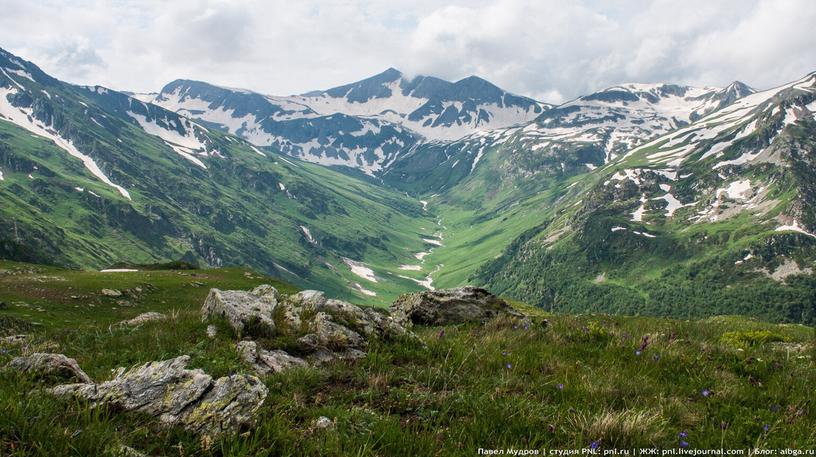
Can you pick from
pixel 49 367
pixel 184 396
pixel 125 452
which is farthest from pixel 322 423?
pixel 49 367

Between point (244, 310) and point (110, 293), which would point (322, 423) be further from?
point (110, 293)

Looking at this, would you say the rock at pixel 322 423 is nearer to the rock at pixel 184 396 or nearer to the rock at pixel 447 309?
the rock at pixel 184 396

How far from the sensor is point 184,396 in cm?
521

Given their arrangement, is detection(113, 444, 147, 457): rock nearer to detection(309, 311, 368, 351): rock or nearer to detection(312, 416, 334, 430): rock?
detection(312, 416, 334, 430): rock

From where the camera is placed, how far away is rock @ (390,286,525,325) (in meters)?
15.3

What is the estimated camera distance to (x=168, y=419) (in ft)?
15.9

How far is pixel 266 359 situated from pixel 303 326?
193cm

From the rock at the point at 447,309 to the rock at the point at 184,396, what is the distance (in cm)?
894

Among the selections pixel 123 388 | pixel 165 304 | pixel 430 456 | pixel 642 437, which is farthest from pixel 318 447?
pixel 165 304

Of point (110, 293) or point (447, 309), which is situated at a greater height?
point (447, 309)

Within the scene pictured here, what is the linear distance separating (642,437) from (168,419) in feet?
17.0

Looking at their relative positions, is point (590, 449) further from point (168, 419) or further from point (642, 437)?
point (168, 419)

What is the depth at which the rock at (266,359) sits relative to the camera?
24.6 ft

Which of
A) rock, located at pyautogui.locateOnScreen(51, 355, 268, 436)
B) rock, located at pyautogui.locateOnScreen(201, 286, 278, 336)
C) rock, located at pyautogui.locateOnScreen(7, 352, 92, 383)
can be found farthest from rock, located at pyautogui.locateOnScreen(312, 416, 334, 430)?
rock, located at pyautogui.locateOnScreen(201, 286, 278, 336)
